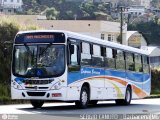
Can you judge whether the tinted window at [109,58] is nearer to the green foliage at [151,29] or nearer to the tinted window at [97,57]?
the tinted window at [97,57]

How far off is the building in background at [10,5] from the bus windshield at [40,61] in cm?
12865

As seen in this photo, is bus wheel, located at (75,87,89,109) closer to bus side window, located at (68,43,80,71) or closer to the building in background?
bus side window, located at (68,43,80,71)

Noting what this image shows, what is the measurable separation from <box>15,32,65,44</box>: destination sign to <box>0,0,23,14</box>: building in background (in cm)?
12844

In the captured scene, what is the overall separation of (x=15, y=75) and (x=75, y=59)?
2.47m

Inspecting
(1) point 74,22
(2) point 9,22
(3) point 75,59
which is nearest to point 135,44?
(1) point 74,22

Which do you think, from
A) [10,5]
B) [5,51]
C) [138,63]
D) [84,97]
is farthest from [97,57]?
[10,5]

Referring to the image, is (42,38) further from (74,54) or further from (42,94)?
(42,94)

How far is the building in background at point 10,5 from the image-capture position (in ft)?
493

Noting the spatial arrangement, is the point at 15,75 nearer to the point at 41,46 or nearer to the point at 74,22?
the point at 41,46

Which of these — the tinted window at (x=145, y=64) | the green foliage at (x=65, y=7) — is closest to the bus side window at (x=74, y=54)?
the tinted window at (x=145, y=64)

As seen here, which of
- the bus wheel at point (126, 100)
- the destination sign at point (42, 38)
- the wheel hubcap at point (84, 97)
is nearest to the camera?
the destination sign at point (42, 38)

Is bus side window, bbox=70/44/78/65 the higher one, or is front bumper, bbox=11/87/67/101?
bus side window, bbox=70/44/78/65


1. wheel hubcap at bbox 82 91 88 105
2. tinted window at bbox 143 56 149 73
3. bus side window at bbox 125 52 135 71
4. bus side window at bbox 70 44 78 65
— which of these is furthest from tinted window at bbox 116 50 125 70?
bus side window at bbox 70 44 78 65

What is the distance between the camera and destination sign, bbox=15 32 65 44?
781 inches
